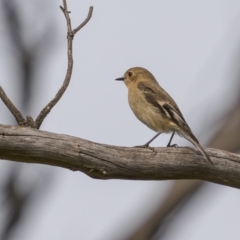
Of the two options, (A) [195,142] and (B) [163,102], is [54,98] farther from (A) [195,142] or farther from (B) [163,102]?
(B) [163,102]

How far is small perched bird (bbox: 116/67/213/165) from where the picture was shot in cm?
589

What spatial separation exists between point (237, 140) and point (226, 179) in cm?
136

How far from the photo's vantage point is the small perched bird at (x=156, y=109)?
19.3 ft

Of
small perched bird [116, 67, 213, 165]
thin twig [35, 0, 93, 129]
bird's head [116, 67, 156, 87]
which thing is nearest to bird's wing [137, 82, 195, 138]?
small perched bird [116, 67, 213, 165]

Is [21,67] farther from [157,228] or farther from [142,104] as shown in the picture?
[142,104]

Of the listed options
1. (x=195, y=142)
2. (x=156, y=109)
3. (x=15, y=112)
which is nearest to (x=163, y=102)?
(x=156, y=109)

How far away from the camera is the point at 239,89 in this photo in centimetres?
376

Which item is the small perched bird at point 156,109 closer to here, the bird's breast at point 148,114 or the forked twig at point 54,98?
the bird's breast at point 148,114

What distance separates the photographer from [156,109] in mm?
6199

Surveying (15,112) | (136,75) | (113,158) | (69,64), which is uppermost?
(136,75)

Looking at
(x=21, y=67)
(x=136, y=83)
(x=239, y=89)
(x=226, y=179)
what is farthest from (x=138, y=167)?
(x=136, y=83)

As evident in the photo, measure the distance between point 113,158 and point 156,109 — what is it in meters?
1.75

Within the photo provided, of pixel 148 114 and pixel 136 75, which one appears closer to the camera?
pixel 148 114

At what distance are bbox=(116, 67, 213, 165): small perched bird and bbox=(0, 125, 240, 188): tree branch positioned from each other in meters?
0.45
